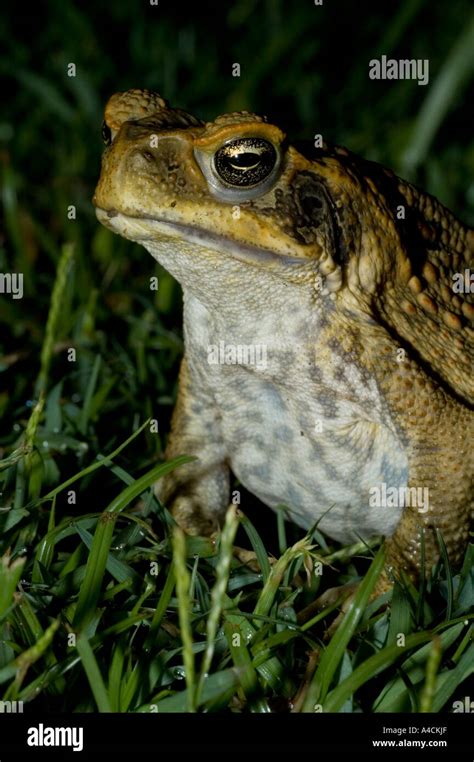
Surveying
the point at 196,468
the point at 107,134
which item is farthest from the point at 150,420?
the point at 107,134

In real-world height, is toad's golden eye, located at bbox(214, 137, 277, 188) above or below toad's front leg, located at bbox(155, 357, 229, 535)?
above

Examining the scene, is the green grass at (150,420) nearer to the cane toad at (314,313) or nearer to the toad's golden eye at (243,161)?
the cane toad at (314,313)

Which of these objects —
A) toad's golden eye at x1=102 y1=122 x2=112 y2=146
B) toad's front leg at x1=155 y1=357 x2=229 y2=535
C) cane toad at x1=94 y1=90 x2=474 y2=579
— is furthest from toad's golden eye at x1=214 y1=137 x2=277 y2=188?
toad's front leg at x1=155 y1=357 x2=229 y2=535

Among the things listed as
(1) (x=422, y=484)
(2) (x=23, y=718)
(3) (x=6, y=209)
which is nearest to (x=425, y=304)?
(1) (x=422, y=484)

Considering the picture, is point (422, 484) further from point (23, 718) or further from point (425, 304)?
point (23, 718)

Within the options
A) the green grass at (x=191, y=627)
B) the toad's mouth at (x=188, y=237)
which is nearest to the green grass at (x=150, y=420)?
the green grass at (x=191, y=627)

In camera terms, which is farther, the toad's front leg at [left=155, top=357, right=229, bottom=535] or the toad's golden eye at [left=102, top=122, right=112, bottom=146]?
the toad's front leg at [left=155, top=357, right=229, bottom=535]

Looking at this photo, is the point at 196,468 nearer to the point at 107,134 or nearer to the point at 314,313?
the point at 314,313

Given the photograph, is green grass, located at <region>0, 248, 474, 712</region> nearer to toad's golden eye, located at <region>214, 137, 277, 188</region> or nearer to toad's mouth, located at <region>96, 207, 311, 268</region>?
toad's mouth, located at <region>96, 207, 311, 268</region>

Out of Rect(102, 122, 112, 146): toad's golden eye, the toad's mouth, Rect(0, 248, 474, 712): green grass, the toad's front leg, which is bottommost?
Rect(0, 248, 474, 712): green grass
